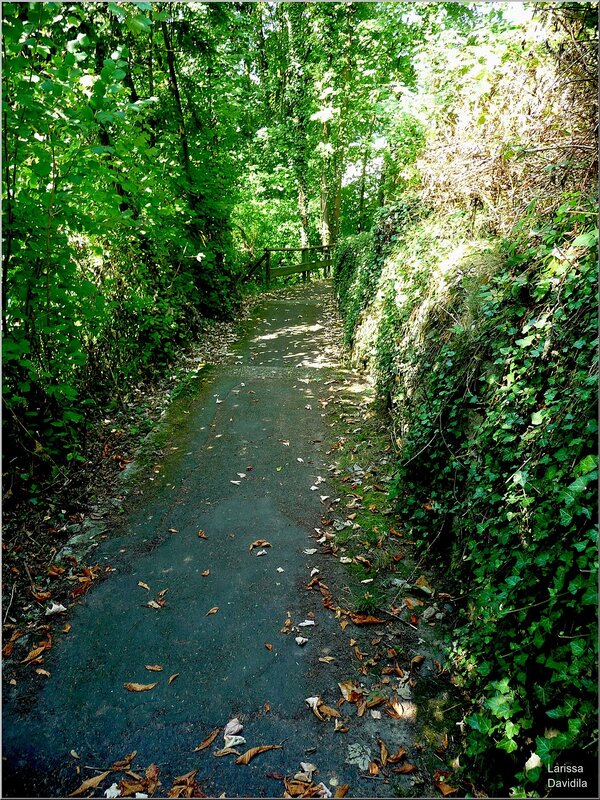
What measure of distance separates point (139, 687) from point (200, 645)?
0.45m

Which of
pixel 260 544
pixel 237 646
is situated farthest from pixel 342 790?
pixel 260 544

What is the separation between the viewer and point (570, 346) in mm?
2545

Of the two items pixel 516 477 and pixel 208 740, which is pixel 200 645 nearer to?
pixel 208 740

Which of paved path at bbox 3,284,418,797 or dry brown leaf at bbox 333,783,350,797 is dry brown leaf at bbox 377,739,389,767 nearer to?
paved path at bbox 3,284,418,797

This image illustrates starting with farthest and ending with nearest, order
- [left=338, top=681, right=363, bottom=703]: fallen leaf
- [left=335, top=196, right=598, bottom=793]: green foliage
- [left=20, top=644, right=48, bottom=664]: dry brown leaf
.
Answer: [left=20, top=644, right=48, bottom=664]: dry brown leaf
[left=338, top=681, right=363, bottom=703]: fallen leaf
[left=335, top=196, right=598, bottom=793]: green foliage

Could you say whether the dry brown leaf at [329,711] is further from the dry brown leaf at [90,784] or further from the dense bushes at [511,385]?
the dry brown leaf at [90,784]

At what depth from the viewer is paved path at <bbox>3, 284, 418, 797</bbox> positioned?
8.12ft

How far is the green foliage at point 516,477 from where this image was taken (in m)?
2.10

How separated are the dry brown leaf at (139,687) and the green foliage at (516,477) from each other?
193 centimetres

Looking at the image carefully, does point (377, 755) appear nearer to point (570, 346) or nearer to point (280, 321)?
point (570, 346)

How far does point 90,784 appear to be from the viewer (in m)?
2.34

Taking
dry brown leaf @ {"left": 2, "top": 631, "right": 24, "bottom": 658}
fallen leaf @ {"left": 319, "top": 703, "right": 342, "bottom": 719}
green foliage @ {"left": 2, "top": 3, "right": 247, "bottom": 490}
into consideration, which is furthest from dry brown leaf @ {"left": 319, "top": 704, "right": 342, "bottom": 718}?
green foliage @ {"left": 2, "top": 3, "right": 247, "bottom": 490}

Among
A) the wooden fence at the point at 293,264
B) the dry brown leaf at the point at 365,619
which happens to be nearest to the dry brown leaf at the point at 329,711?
the dry brown leaf at the point at 365,619

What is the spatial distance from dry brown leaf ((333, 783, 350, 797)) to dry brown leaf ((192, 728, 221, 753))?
0.72m
